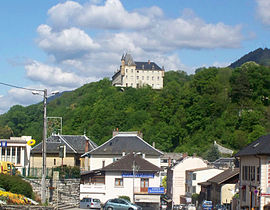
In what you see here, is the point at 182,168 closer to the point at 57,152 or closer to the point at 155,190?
the point at 57,152

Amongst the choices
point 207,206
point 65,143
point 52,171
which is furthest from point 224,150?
point 52,171

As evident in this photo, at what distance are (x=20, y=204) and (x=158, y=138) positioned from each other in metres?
107

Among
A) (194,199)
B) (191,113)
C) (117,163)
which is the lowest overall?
(194,199)

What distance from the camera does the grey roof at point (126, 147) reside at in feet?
238

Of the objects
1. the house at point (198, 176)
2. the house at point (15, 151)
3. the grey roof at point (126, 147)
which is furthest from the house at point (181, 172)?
the house at point (15, 151)

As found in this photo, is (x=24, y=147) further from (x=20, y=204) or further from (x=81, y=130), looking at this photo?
(x=81, y=130)

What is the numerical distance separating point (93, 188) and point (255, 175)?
66.3 feet

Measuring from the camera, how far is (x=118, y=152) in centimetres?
7281

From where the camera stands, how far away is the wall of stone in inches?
1636

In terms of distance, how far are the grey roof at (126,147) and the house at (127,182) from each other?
1175cm

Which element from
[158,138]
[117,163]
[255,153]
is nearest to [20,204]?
[255,153]

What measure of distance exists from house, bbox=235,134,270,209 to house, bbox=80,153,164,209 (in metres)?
12.0

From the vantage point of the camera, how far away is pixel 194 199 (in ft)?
239

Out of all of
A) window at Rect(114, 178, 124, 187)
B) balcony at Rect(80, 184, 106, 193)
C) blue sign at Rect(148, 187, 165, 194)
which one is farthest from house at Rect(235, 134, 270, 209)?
balcony at Rect(80, 184, 106, 193)
